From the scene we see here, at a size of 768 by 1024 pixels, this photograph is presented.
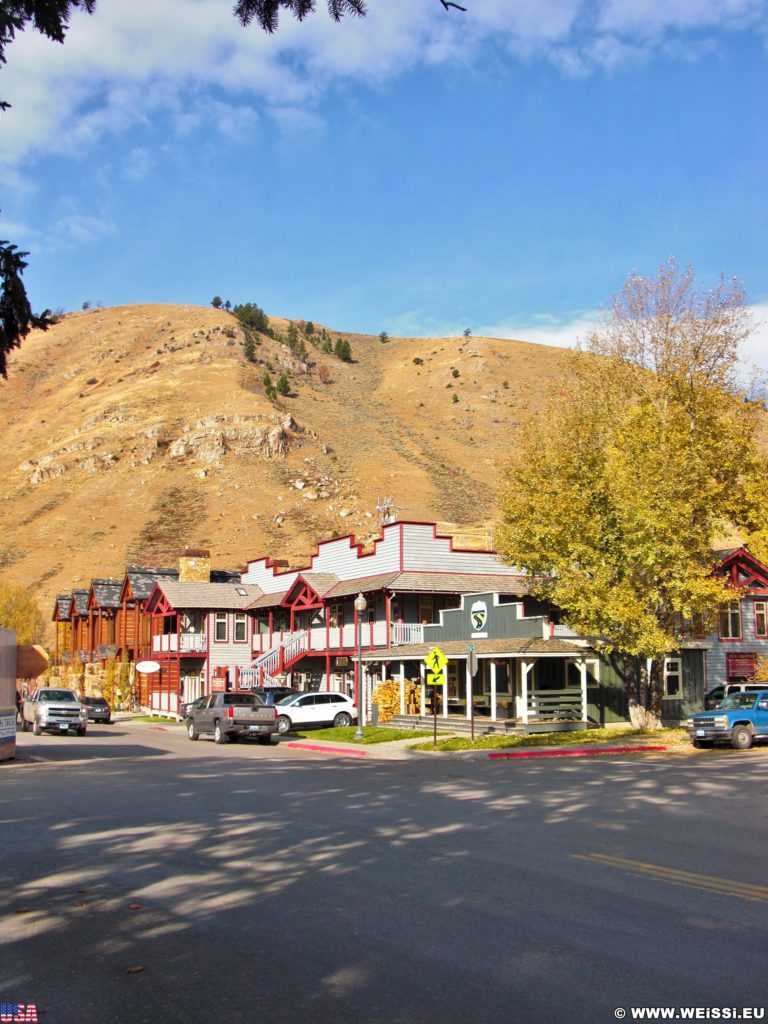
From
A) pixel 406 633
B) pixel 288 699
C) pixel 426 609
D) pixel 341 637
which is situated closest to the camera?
pixel 288 699

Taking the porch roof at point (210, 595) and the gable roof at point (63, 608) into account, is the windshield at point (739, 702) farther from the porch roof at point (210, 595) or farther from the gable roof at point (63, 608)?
the gable roof at point (63, 608)

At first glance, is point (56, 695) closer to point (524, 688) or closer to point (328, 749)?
point (328, 749)

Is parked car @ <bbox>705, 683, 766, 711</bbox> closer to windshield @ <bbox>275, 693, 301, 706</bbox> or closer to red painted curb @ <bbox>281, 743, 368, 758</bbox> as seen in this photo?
red painted curb @ <bbox>281, 743, 368, 758</bbox>

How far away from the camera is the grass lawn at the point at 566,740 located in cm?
2917

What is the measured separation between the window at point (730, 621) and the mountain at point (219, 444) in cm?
3122

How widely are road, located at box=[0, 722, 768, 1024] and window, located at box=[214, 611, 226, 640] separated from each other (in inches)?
1540

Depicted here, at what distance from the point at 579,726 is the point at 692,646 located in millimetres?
7714

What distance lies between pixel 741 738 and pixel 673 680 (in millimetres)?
10418

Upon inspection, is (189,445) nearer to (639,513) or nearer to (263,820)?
(639,513)

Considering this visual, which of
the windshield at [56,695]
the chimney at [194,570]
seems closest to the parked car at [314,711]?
the windshield at [56,695]

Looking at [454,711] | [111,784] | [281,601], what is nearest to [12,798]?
[111,784]

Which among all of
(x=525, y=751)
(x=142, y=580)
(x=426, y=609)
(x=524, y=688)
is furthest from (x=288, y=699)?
(x=142, y=580)

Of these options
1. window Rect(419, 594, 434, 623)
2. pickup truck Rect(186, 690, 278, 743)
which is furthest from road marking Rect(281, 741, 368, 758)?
window Rect(419, 594, 434, 623)

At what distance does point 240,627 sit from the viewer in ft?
187
